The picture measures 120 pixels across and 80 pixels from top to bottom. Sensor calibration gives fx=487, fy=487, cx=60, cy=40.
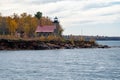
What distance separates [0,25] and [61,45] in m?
31.9

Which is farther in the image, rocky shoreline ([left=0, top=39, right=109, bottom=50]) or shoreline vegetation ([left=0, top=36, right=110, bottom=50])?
shoreline vegetation ([left=0, top=36, right=110, bottom=50])

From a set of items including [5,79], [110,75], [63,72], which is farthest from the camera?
[63,72]

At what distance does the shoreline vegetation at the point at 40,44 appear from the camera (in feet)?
543

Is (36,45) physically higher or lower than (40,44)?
lower

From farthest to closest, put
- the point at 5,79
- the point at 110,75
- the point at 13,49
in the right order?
1. the point at 13,49
2. the point at 110,75
3. the point at 5,79

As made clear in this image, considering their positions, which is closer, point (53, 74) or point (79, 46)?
point (53, 74)

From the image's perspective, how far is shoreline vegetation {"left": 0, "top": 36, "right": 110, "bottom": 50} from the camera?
16562 cm

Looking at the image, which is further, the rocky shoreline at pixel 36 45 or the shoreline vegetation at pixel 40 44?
the shoreline vegetation at pixel 40 44

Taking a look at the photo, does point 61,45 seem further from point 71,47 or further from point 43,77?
point 43,77

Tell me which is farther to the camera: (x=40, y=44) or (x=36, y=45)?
(x=40, y=44)

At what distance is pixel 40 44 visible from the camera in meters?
173

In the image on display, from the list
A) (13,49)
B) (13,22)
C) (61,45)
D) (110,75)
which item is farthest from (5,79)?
(13,22)

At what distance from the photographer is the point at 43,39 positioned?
18262cm

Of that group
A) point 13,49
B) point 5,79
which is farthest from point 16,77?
point 13,49
